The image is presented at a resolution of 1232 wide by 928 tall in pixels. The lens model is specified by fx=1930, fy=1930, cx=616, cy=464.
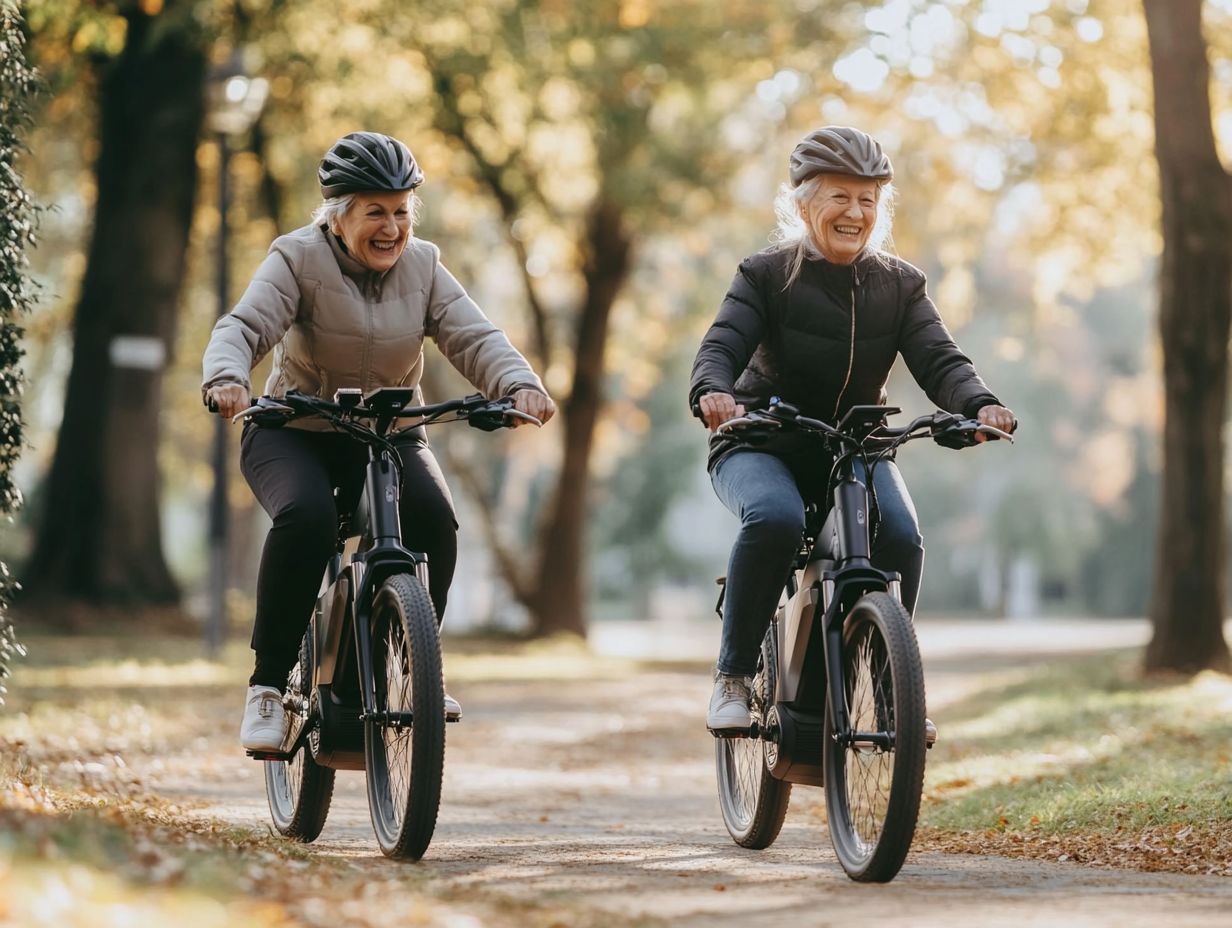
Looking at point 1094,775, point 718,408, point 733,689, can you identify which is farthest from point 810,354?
point 1094,775

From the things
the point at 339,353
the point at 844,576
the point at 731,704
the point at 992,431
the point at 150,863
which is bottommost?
the point at 150,863

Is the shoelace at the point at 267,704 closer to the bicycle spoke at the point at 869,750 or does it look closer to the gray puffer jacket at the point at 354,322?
the gray puffer jacket at the point at 354,322

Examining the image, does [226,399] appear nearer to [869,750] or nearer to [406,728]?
[406,728]

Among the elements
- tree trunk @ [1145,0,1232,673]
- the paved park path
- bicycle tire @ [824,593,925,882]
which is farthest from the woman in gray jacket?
tree trunk @ [1145,0,1232,673]

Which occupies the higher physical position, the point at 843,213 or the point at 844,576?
the point at 843,213

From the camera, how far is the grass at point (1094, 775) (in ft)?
21.8

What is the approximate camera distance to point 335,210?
19.9ft

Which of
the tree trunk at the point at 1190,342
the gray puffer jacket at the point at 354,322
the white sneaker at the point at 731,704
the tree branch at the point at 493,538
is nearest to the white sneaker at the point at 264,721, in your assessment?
the gray puffer jacket at the point at 354,322

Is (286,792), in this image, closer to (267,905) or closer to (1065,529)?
(267,905)

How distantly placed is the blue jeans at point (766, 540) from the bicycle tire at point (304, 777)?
135 centimetres

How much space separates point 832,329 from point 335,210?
1.61 metres

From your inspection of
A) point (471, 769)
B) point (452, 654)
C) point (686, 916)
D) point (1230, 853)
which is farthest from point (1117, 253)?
point (686, 916)

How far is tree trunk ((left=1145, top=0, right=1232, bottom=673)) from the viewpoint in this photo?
15016mm

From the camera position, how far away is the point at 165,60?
2245 centimetres
